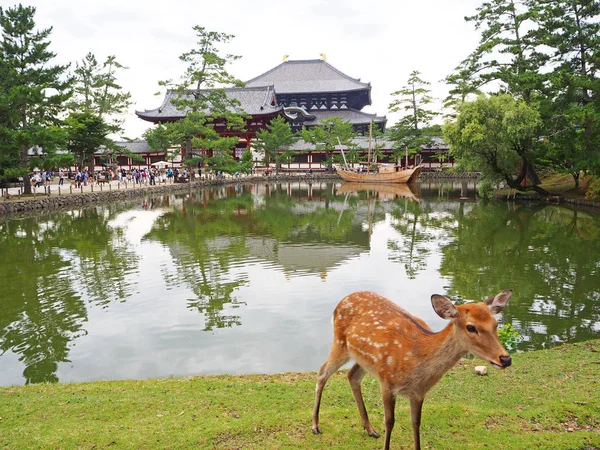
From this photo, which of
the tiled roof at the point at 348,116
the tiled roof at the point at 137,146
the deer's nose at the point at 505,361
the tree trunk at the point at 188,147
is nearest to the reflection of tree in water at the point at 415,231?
the deer's nose at the point at 505,361

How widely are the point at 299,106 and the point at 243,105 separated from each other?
14513 millimetres

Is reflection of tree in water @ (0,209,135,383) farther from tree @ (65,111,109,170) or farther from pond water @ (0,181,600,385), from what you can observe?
tree @ (65,111,109,170)

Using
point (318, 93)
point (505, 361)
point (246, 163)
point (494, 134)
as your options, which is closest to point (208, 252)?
point (505, 361)

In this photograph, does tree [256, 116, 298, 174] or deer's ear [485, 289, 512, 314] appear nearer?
deer's ear [485, 289, 512, 314]

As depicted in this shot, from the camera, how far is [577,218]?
23.5 m

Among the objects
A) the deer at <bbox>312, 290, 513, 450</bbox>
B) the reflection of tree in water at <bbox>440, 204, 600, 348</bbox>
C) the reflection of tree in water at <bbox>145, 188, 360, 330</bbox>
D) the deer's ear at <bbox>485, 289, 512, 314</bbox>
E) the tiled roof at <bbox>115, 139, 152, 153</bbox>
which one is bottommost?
the reflection of tree in water at <bbox>440, 204, 600, 348</bbox>

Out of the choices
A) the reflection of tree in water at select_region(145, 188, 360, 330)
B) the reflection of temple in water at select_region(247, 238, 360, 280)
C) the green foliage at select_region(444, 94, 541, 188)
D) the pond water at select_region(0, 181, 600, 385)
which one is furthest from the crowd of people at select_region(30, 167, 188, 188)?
the reflection of temple in water at select_region(247, 238, 360, 280)

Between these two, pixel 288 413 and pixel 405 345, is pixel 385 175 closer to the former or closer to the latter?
pixel 288 413

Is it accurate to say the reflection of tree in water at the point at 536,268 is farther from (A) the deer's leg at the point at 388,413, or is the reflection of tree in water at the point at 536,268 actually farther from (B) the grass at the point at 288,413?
(A) the deer's leg at the point at 388,413

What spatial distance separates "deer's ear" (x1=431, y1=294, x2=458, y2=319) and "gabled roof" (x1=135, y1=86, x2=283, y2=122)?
54469 mm

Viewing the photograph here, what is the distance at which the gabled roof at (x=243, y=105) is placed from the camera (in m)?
56.2

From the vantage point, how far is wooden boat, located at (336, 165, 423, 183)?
4766 cm

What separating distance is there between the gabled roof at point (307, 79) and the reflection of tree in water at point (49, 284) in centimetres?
5438

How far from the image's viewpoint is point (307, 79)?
7325cm
